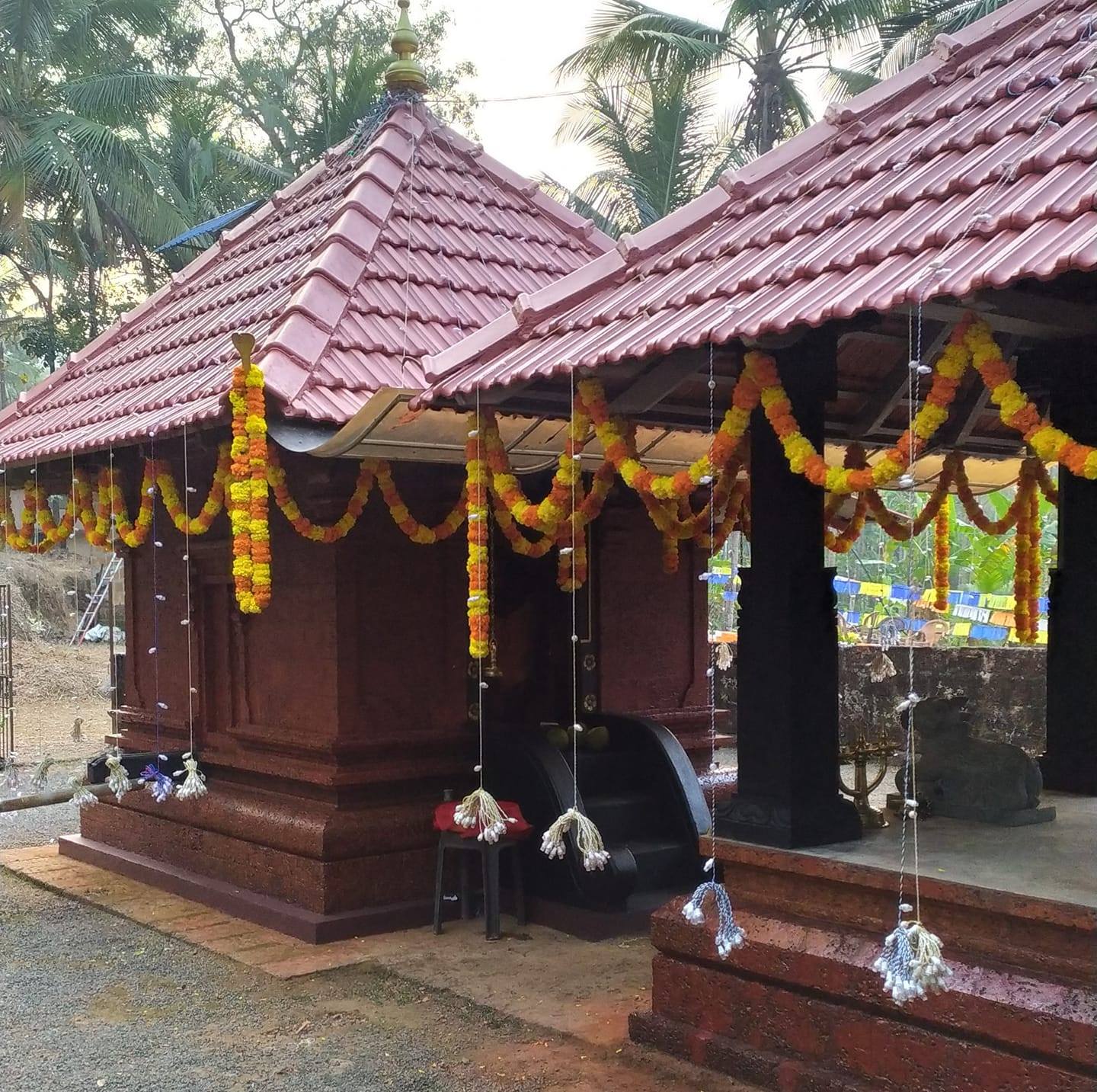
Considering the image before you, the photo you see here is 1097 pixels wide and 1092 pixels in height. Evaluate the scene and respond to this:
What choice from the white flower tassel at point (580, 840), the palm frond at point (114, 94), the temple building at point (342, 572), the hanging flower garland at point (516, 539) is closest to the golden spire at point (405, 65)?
the temple building at point (342, 572)

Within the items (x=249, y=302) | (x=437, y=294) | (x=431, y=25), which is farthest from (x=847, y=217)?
(x=431, y=25)

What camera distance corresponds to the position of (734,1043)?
4.48 meters

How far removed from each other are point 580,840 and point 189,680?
3800mm

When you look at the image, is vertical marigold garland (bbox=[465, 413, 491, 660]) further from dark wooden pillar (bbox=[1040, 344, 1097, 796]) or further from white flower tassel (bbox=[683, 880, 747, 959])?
dark wooden pillar (bbox=[1040, 344, 1097, 796])

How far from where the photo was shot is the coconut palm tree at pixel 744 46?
16.9 m

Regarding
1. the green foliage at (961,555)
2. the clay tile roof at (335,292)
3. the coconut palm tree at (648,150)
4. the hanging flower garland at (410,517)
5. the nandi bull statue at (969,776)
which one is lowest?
the nandi bull statue at (969,776)

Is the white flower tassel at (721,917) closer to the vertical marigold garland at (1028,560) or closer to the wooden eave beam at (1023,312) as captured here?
the wooden eave beam at (1023,312)

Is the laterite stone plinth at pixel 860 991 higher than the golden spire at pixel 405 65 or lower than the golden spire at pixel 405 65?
lower

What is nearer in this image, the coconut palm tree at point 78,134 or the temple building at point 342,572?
the temple building at point 342,572

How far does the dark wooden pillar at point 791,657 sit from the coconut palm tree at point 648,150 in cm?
1375

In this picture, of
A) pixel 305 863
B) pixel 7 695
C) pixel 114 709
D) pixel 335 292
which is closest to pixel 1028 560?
pixel 335 292

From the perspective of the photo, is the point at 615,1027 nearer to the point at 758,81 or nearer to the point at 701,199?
the point at 701,199

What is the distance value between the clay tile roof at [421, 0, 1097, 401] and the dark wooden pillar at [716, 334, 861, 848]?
1.74 feet

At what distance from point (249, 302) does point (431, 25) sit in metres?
19.0
